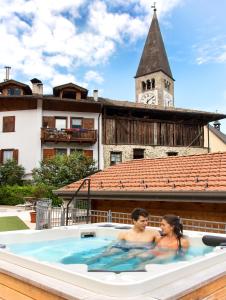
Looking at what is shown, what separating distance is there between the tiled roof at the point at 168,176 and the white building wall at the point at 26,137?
47.0 ft

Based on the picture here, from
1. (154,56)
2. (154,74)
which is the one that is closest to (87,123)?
(154,74)

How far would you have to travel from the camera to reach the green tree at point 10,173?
80.6ft

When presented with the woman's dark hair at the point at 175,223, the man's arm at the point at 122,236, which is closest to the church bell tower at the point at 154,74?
the man's arm at the point at 122,236

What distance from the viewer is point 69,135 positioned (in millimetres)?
26078

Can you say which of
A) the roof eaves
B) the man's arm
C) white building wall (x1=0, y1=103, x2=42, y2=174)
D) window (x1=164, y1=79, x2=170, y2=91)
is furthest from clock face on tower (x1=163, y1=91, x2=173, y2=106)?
the man's arm

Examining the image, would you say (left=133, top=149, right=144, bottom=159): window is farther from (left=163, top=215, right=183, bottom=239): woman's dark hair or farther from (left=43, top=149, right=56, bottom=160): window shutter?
(left=163, top=215, right=183, bottom=239): woman's dark hair

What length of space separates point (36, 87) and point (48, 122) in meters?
3.38

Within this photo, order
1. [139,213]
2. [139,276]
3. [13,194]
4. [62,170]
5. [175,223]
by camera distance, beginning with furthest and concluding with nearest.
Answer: [62,170]
[13,194]
[139,213]
[175,223]
[139,276]

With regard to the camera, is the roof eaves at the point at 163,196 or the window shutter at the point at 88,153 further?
the window shutter at the point at 88,153

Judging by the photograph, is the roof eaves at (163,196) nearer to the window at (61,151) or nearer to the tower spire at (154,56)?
the window at (61,151)

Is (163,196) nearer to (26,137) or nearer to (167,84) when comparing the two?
(26,137)

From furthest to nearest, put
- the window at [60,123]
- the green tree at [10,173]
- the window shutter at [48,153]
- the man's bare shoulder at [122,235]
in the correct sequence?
1. the window at [60,123]
2. the window shutter at [48,153]
3. the green tree at [10,173]
4. the man's bare shoulder at [122,235]

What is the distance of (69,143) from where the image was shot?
87.7 ft

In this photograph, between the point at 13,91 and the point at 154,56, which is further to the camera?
the point at 154,56
